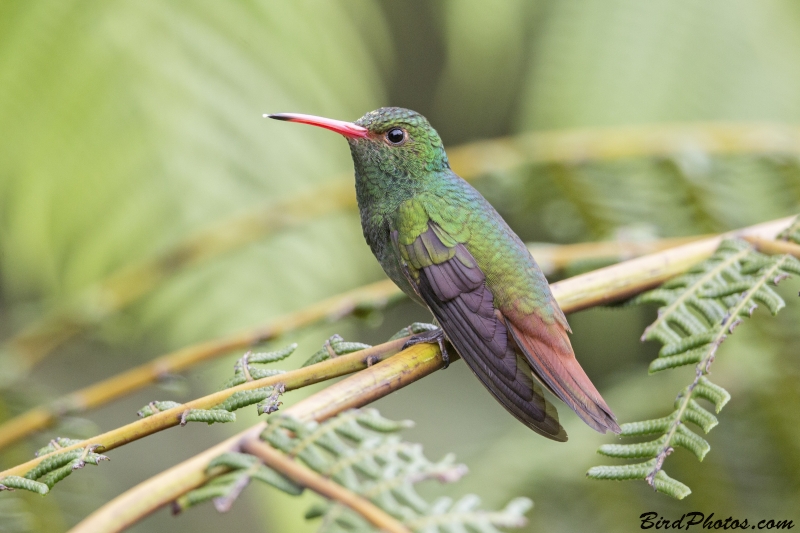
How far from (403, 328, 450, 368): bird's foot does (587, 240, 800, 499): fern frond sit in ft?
1.15

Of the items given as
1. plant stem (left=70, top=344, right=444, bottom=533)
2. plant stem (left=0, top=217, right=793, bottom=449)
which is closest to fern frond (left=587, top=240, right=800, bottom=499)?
plant stem (left=0, top=217, right=793, bottom=449)

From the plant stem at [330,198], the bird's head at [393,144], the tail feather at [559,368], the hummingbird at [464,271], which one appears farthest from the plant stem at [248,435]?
the plant stem at [330,198]

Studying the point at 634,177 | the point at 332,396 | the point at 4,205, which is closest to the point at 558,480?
the point at 634,177

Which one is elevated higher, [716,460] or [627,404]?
[627,404]

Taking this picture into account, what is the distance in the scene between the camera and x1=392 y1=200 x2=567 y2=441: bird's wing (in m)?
1.43

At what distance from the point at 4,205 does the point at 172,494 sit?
8.79ft

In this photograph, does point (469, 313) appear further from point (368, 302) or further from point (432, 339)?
point (368, 302)

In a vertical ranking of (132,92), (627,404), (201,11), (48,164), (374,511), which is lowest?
(374,511)

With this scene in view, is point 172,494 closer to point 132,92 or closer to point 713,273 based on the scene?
point 713,273

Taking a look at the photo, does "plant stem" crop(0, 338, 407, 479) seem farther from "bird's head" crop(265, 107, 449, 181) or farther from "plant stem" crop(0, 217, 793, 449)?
"bird's head" crop(265, 107, 449, 181)

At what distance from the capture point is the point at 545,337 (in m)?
1.58

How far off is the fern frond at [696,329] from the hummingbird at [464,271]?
0.18 metres

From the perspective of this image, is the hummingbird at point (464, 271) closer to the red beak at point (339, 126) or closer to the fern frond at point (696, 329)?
the red beak at point (339, 126)

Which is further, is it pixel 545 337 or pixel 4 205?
pixel 4 205
